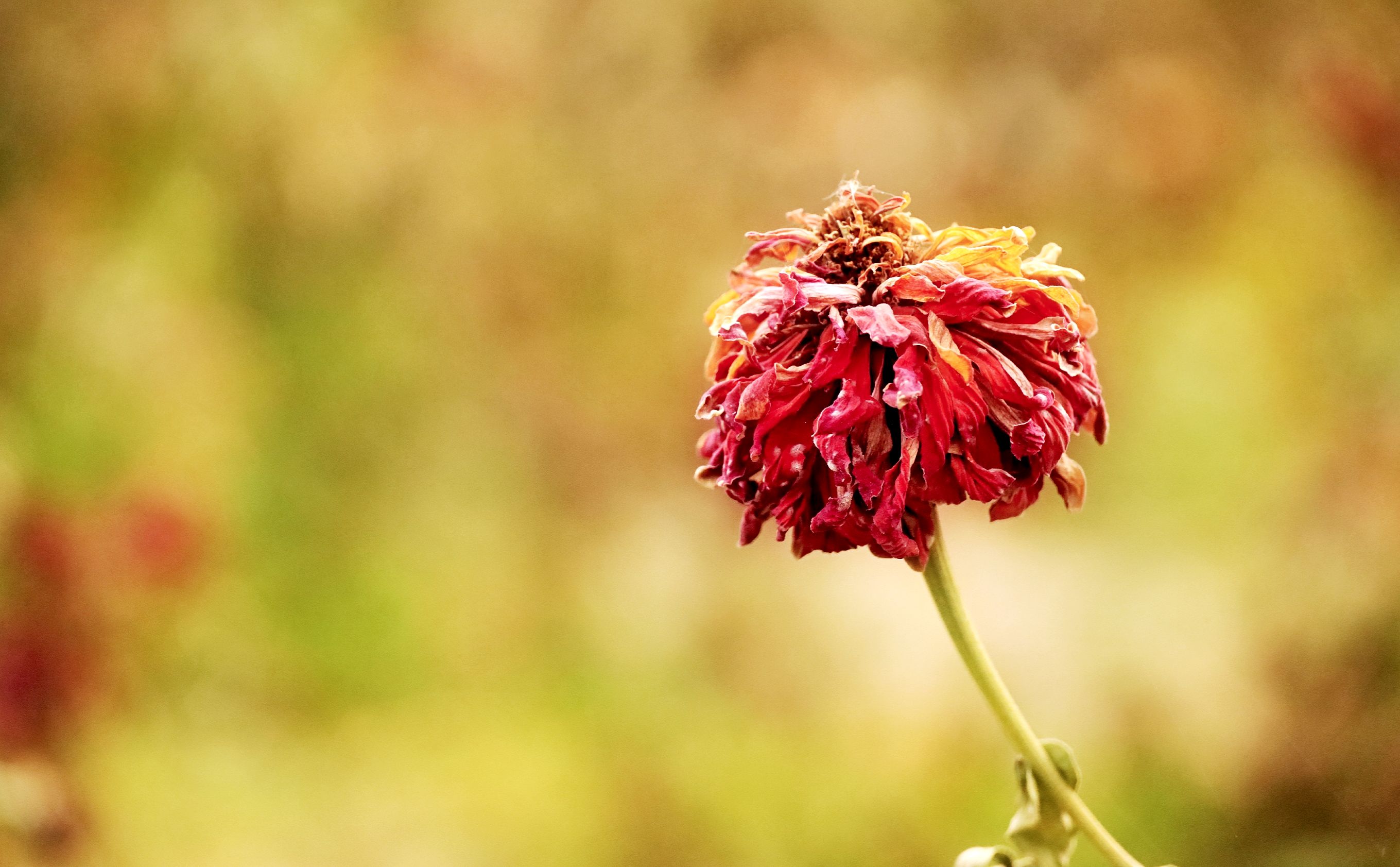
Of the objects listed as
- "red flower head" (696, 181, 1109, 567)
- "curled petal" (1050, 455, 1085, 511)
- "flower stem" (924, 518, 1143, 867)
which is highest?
"red flower head" (696, 181, 1109, 567)

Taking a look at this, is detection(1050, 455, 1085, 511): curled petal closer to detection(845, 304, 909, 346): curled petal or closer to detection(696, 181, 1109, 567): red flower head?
detection(696, 181, 1109, 567): red flower head

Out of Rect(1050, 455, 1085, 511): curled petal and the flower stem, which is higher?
Rect(1050, 455, 1085, 511): curled petal

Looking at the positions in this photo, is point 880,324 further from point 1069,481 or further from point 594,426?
point 594,426

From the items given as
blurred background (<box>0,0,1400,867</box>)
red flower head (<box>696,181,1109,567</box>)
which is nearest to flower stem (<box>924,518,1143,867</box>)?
red flower head (<box>696,181,1109,567</box>)

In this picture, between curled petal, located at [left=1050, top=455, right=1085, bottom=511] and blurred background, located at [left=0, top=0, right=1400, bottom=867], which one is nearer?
curled petal, located at [left=1050, top=455, right=1085, bottom=511]

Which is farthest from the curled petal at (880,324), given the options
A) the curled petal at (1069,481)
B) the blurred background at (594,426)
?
the blurred background at (594,426)

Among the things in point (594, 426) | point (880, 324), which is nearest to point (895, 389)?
point (880, 324)
